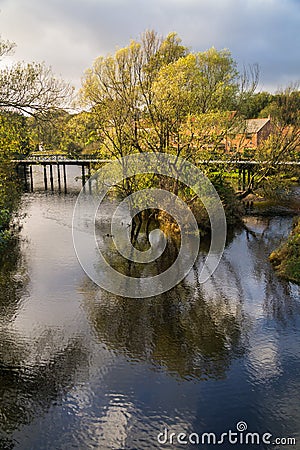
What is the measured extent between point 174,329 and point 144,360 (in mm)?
1785

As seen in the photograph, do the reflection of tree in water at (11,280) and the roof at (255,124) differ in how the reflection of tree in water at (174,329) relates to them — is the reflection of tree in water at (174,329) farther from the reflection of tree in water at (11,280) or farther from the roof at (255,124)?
the roof at (255,124)

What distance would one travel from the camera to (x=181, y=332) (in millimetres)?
11148

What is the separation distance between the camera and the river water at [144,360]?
7684 mm

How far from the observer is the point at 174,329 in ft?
37.1

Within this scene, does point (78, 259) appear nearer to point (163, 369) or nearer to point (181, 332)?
point (181, 332)

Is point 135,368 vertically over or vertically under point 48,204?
under

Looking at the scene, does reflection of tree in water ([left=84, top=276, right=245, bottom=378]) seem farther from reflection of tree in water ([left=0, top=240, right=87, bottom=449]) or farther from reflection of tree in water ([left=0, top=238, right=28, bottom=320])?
reflection of tree in water ([left=0, top=238, right=28, bottom=320])

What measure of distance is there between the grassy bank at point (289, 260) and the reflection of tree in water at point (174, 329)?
3509 millimetres

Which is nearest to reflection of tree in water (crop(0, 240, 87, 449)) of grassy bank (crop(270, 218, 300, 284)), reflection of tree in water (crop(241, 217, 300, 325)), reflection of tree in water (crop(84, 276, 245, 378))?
reflection of tree in water (crop(84, 276, 245, 378))

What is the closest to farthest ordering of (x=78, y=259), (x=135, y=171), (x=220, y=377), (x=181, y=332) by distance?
(x=220, y=377) < (x=181, y=332) < (x=78, y=259) < (x=135, y=171)

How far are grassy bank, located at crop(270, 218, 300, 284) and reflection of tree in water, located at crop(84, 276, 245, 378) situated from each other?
3509 mm

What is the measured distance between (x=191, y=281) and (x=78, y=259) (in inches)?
203

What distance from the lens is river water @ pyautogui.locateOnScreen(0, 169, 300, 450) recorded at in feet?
25.2

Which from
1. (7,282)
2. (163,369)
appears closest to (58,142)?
(7,282)
